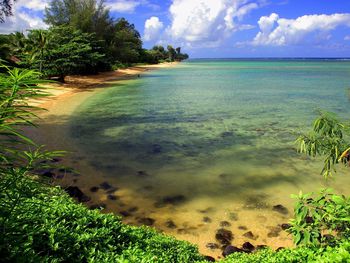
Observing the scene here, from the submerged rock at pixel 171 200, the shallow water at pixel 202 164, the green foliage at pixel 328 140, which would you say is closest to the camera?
the green foliage at pixel 328 140

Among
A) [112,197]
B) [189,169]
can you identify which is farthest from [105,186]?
[189,169]

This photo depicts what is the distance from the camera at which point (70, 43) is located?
34.9m

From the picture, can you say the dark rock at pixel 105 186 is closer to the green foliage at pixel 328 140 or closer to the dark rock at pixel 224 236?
the dark rock at pixel 224 236

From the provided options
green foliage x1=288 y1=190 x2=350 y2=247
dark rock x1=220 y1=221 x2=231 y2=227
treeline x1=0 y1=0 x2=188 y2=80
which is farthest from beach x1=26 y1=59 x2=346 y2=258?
treeline x1=0 y1=0 x2=188 y2=80

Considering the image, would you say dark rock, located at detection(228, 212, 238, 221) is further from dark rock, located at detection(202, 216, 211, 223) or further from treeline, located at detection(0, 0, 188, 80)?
treeline, located at detection(0, 0, 188, 80)

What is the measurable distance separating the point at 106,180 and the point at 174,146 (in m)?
4.14

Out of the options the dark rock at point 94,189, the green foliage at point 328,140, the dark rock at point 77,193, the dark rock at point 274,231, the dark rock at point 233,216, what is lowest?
the dark rock at point 274,231

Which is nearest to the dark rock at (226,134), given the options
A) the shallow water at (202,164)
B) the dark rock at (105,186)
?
the shallow water at (202,164)

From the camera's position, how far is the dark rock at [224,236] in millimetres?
6648

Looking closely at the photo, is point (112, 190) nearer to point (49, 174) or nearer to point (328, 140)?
point (49, 174)

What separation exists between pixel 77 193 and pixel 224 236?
162 inches

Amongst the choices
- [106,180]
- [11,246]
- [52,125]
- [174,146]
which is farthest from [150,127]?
[11,246]

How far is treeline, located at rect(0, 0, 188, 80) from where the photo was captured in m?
32.0

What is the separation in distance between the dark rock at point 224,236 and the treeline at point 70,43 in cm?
1348
